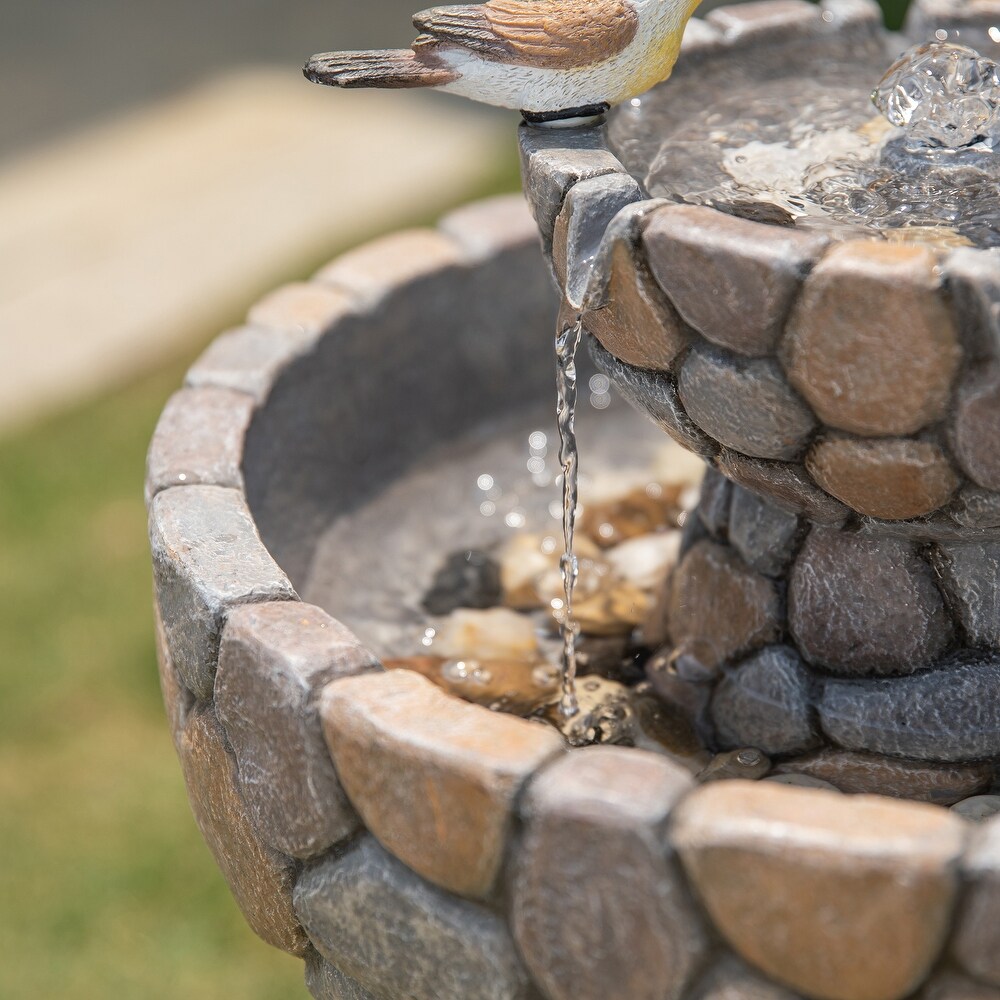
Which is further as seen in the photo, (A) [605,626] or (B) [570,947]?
(A) [605,626]

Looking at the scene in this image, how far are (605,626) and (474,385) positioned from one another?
567 mm

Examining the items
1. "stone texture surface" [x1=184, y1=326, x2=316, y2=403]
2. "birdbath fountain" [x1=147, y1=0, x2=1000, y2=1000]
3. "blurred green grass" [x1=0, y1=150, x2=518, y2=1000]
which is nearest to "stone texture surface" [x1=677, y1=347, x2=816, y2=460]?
"birdbath fountain" [x1=147, y1=0, x2=1000, y2=1000]

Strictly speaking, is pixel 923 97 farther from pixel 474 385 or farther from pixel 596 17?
pixel 474 385

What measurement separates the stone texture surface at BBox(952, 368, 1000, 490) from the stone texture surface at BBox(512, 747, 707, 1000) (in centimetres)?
37

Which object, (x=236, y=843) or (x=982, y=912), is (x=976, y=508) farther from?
(x=236, y=843)

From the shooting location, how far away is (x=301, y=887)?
1379mm

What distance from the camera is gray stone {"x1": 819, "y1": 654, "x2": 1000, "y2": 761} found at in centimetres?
156

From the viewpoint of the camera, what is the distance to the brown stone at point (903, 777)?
5.23 ft

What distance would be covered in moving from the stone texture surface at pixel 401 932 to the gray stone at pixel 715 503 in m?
0.67

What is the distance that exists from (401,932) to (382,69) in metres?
0.83

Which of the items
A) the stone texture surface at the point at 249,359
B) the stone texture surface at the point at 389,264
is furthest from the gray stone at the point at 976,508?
the stone texture surface at the point at 389,264

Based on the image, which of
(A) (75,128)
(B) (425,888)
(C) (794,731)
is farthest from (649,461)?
(A) (75,128)

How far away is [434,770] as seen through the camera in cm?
119

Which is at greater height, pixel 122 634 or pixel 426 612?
pixel 426 612
